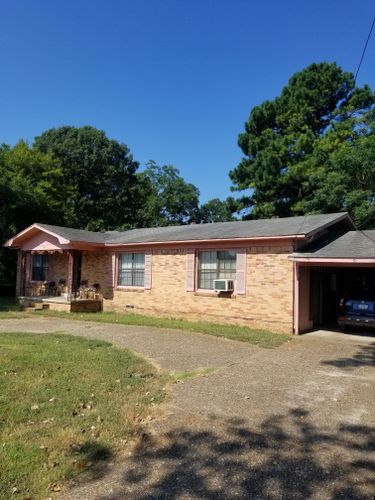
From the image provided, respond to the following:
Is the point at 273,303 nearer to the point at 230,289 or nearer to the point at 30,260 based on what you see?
the point at 230,289

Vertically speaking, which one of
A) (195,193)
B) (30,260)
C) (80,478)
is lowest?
(80,478)

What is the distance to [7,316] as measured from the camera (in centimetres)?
1405

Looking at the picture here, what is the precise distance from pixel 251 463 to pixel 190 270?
10.4 meters

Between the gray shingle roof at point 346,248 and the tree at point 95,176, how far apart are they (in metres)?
26.9

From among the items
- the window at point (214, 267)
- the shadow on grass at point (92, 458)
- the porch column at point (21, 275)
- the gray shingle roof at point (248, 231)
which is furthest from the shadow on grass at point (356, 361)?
the porch column at point (21, 275)

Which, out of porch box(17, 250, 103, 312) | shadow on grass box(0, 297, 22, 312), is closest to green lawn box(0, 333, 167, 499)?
porch box(17, 250, 103, 312)

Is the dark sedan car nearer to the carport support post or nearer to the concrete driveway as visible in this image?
the carport support post

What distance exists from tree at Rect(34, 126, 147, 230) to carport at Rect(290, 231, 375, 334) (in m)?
25.6

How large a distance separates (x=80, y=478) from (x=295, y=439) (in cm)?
229

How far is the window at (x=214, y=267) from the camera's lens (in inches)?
524

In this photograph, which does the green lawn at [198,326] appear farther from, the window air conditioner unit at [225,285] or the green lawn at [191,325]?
the window air conditioner unit at [225,285]

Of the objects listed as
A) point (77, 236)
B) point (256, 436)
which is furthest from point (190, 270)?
point (256, 436)

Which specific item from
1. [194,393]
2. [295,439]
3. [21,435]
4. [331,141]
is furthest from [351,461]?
[331,141]

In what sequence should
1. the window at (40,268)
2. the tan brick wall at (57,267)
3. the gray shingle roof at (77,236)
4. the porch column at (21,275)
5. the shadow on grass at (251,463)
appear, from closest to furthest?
the shadow on grass at (251,463) < the gray shingle roof at (77,236) < the tan brick wall at (57,267) < the porch column at (21,275) < the window at (40,268)
